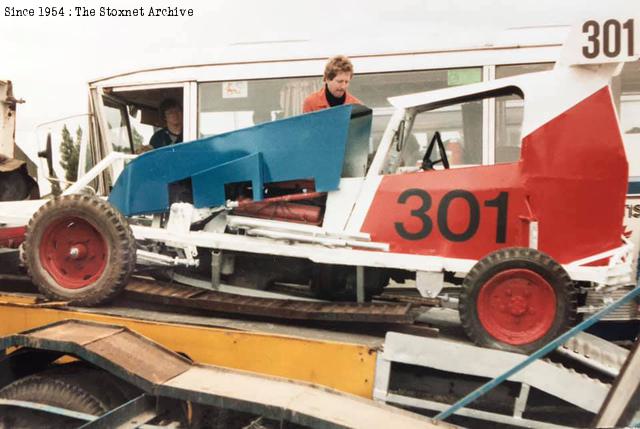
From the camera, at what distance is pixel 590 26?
3.17 metres

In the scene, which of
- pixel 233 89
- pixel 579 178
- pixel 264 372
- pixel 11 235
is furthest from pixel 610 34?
pixel 11 235

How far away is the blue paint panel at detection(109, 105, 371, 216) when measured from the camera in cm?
363

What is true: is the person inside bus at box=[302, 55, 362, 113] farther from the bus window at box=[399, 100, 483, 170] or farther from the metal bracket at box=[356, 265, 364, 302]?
the metal bracket at box=[356, 265, 364, 302]

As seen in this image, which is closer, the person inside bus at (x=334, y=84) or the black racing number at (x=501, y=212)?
the black racing number at (x=501, y=212)

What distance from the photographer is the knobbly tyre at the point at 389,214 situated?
3225 millimetres

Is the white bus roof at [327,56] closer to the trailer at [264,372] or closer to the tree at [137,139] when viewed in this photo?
the tree at [137,139]

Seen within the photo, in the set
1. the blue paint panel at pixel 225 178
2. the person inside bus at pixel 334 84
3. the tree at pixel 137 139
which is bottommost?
the blue paint panel at pixel 225 178

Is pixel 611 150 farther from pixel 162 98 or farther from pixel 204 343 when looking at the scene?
pixel 162 98

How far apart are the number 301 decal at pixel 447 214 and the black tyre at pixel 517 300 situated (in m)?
0.30

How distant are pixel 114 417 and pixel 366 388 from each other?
1259mm

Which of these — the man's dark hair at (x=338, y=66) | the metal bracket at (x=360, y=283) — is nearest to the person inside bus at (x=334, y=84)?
the man's dark hair at (x=338, y=66)

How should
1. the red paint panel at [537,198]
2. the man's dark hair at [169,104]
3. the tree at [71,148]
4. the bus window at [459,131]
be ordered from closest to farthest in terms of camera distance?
the red paint panel at [537,198], the bus window at [459,131], the man's dark hair at [169,104], the tree at [71,148]

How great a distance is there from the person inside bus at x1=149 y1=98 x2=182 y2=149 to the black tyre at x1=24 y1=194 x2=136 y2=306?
1768 mm

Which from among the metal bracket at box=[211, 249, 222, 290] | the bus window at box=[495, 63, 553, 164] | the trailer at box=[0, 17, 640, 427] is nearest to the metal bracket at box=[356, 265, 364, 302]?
the trailer at box=[0, 17, 640, 427]
